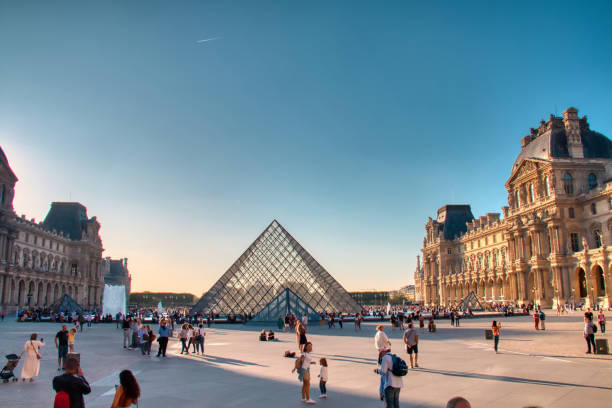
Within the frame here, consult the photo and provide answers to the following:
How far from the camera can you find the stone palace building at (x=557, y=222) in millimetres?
36953

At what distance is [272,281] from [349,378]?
24.1 meters

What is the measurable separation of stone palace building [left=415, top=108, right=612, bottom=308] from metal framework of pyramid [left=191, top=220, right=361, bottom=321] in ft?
67.5

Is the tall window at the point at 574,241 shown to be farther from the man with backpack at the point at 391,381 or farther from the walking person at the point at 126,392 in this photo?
the walking person at the point at 126,392

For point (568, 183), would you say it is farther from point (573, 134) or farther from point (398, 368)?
point (398, 368)

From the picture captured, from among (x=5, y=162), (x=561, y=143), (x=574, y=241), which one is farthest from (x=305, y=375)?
(x=5, y=162)

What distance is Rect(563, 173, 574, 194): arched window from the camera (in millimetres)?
41062

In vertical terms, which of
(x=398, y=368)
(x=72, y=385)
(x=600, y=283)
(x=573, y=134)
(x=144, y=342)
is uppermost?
(x=573, y=134)

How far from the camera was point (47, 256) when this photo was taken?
56.9 metres

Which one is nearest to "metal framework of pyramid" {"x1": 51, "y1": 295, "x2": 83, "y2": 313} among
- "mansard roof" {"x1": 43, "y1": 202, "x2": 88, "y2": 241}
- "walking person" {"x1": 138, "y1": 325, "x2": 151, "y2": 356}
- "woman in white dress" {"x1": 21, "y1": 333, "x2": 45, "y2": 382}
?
"mansard roof" {"x1": 43, "y1": 202, "x2": 88, "y2": 241}

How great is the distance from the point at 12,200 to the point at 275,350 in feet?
142

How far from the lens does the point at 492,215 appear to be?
6081 centimetres

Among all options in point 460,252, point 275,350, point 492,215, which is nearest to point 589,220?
point 492,215

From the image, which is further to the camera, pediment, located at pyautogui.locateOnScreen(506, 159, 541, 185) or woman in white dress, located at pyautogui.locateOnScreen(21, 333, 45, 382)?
pediment, located at pyautogui.locateOnScreen(506, 159, 541, 185)

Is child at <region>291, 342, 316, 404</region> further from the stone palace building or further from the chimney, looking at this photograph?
the chimney
